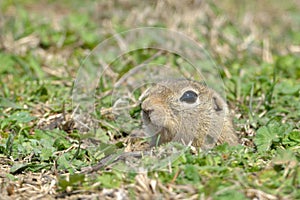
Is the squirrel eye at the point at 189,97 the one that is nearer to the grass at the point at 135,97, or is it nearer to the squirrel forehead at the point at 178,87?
the squirrel forehead at the point at 178,87

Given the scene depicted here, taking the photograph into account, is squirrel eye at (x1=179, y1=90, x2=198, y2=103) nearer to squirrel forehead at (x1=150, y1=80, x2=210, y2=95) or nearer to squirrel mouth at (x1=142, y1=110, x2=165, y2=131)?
squirrel forehead at (x1=150, y1=80, x2=210, y2=95)

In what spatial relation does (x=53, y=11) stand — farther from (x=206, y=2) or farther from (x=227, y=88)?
(x=227, y=88)

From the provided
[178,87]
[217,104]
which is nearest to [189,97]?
[178,87]

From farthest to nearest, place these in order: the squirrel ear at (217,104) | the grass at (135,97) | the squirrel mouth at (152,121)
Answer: the squirrel ear at (217,104)
the squirrel mouth at (152,121)
the grass at (135,97)

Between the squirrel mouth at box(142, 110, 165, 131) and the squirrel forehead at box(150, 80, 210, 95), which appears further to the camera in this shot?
the squirrel forehead at box(150, 80, 210, 95)

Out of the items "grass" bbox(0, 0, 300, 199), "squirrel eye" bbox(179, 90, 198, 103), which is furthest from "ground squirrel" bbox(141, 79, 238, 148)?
"grass" bbox(0, 0, 300, 199)

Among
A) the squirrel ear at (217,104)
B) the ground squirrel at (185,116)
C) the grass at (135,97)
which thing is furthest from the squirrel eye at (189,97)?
the grass at (135,97)

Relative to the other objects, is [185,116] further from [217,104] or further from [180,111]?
[217,104]
